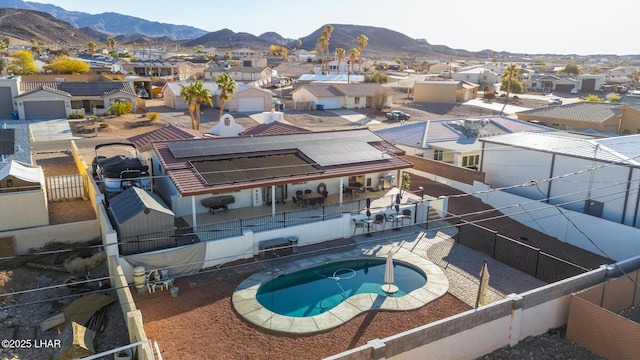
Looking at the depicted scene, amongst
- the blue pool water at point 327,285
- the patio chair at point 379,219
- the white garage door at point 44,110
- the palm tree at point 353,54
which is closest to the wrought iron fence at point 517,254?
the patio chair at point 379,219

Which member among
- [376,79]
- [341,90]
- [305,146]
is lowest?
[305,146]

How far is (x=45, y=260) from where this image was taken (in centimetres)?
2119

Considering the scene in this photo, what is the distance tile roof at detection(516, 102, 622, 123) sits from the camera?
4825cm

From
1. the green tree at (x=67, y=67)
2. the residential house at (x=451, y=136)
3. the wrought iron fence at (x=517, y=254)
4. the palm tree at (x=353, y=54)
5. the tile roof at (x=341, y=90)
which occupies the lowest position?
the wrought iron fence at (x=517, y=254)

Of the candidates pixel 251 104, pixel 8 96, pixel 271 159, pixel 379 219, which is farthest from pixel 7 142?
pixel 251 104

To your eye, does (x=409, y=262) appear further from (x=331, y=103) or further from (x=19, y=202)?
(x=331, y=103)

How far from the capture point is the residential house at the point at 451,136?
121 ft

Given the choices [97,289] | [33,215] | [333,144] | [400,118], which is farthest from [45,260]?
[400,118]

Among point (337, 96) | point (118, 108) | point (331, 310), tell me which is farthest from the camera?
point (337, 96)

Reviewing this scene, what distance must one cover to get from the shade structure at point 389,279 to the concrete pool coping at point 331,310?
51cm

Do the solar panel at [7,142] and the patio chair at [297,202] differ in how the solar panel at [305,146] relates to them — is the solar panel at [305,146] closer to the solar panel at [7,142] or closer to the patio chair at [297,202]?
the patio chair at [297,202]

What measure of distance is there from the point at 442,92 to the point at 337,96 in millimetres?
21907

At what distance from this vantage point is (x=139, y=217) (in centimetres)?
1922

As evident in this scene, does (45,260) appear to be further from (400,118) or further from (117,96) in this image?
(400,118)
